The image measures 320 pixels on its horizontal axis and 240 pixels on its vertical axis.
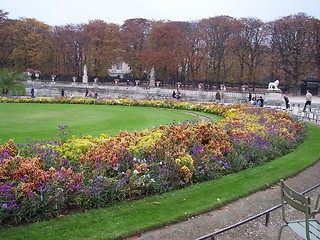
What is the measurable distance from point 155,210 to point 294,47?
50100mm

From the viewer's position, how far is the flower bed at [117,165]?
6062 millimetres

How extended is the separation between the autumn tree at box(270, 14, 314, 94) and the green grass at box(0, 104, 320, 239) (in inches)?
1797

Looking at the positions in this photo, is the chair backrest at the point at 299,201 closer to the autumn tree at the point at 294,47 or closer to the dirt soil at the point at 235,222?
the dirt soil at the point at 235,222

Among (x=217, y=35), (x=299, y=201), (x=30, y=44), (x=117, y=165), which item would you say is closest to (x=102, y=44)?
(x=30, y=44)

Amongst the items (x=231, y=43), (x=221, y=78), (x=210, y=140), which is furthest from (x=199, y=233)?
(x=221, y=78)

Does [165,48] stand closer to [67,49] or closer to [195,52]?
[195,52]

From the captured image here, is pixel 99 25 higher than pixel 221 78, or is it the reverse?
pixel 99 25

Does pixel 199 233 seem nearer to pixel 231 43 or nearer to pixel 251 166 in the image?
pixel 251 166

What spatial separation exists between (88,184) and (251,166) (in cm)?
509

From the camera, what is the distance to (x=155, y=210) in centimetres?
658

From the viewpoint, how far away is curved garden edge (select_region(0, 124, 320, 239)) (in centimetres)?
555

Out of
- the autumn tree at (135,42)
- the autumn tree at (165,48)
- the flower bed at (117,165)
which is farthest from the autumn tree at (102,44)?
the flower bed at (117,165)

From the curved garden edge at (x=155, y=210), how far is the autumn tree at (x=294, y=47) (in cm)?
4537

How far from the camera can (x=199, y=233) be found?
579 centimetres
